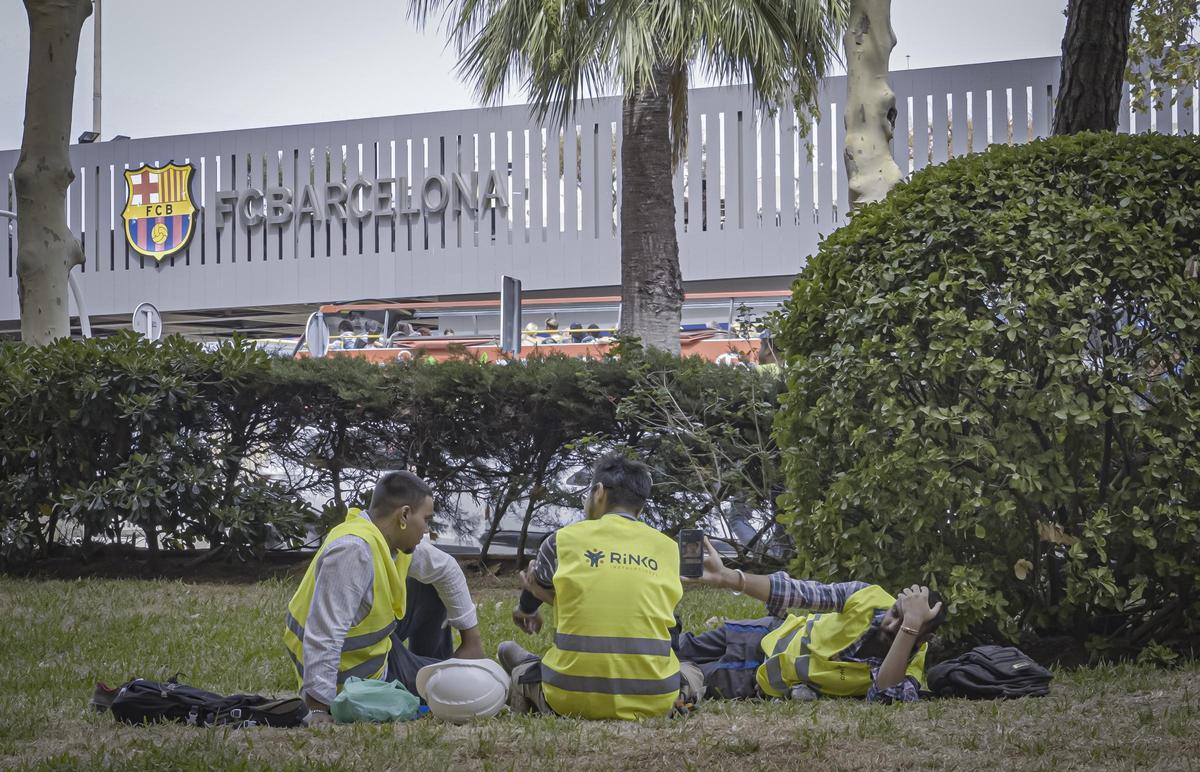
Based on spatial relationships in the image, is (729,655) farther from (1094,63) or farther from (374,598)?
(1094,63)

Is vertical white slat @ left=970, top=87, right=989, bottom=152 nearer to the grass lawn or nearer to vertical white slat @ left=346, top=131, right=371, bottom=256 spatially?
vertical white slat @ left=346, top=131, right=371, bottom=256

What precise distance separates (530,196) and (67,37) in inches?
1134

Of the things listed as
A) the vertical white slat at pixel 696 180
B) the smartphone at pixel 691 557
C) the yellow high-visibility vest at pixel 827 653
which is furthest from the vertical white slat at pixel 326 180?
the smartphone at pixel 691 557

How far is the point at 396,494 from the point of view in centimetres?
515

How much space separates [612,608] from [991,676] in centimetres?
176

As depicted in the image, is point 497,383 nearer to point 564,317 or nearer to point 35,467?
point 35,467

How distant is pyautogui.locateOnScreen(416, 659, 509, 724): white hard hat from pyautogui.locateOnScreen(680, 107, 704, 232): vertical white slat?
3359cm

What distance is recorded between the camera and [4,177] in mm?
46656

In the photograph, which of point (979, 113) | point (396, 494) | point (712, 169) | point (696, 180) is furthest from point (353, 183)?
point (396, 494)

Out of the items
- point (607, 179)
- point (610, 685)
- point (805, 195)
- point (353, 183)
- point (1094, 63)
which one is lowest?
point (610, 685)

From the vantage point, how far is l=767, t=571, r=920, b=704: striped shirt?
5137mm

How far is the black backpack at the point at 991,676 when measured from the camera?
17.0 feet

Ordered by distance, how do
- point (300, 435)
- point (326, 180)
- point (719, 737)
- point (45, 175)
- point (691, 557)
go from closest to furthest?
point (719, 737), point (691, 557), point (300, 435), point (45, 175), point (326, 180)

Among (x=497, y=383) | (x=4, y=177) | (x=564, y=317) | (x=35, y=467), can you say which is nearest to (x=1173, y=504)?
(x=497, y=383)
